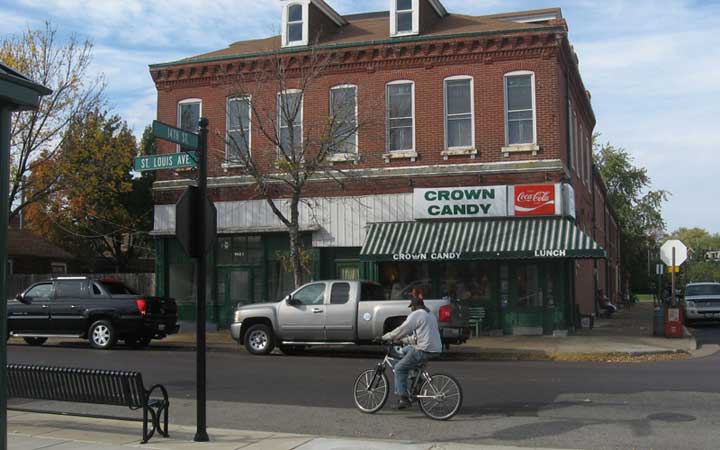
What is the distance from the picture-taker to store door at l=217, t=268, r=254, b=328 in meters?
24.8

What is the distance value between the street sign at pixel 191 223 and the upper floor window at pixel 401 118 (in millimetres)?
15706

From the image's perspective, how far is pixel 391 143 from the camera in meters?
23.7

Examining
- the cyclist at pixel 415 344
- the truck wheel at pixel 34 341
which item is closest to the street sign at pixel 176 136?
the cyclist at pixel 415 344

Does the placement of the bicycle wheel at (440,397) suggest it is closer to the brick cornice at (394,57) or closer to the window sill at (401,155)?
the window sill at (401,155)

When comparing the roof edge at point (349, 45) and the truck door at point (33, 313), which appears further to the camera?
the roof edge at point (349, 45)

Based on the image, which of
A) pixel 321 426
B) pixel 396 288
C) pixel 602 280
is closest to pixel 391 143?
pixel 396 288

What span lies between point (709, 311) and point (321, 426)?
841 inches

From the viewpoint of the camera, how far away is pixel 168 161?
8.95 m

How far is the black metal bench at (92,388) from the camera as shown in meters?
8.50

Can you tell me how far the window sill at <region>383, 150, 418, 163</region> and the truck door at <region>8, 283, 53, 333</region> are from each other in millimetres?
10382

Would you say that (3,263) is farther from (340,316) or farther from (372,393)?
(340,316)

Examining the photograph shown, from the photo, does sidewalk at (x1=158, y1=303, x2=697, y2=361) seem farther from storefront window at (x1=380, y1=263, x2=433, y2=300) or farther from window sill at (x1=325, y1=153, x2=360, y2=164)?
window sill at (x1=325, y1=153, x2=360, y2=164)

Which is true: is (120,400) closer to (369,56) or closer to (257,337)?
(257,337)

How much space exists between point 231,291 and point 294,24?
9.12 m
